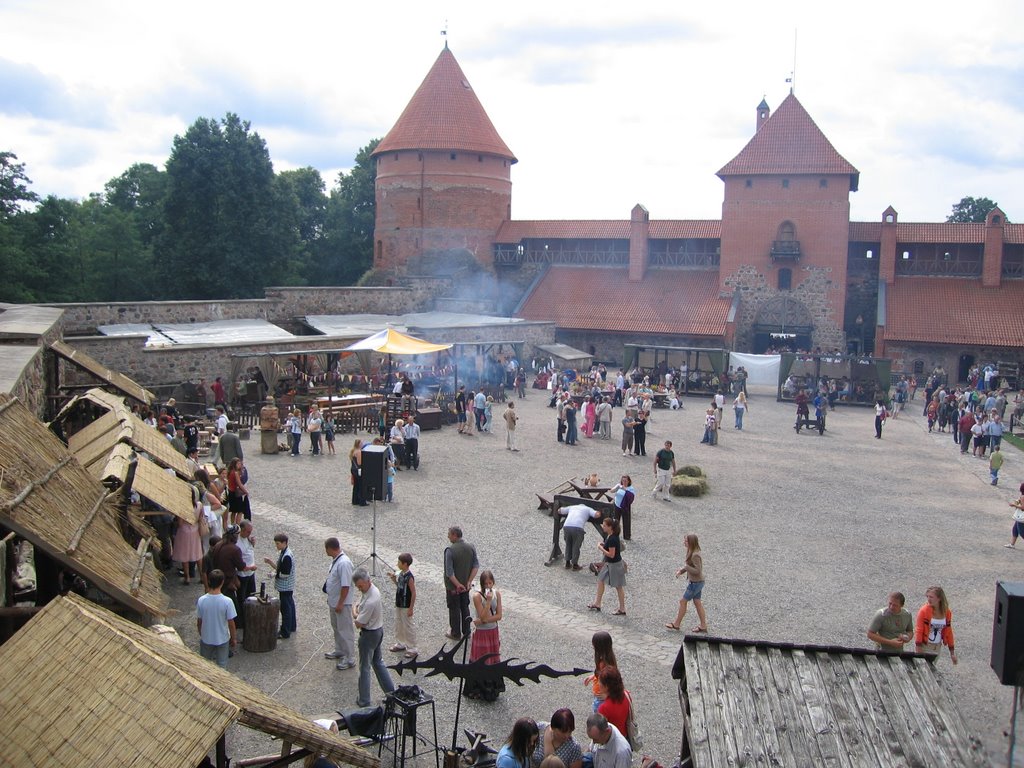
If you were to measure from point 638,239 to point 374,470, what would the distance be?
2780 cm

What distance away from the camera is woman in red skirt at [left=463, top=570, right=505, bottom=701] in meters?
7.77

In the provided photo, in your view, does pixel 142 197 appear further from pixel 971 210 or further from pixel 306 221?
pixel 971 210

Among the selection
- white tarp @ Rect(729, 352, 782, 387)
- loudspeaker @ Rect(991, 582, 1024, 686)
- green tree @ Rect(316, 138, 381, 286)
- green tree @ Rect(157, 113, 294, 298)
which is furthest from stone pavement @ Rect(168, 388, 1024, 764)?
green tree @ Rect(316, 138, 381, 286)

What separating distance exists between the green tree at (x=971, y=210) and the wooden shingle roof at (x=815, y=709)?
6003cm

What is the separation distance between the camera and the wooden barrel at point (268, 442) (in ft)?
58.0

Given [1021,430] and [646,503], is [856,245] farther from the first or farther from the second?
[646,503]

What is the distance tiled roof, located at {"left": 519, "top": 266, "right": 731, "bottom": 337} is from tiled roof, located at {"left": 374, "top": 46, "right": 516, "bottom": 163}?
21.3 ft

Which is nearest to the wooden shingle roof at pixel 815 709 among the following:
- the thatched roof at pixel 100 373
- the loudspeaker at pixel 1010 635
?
the loudspeaker at pixel 1010 635

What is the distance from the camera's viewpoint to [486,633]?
800cm

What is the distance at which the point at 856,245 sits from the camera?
3609cm

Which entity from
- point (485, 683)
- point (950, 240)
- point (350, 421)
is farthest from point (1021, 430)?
point (485, 683)

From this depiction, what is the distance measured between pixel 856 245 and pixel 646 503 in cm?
2480

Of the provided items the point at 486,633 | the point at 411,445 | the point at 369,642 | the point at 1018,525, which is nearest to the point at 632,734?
the point at 486,633

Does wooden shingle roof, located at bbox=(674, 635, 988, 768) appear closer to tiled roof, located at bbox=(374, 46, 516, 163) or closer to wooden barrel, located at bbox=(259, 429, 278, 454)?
wooden barrel, located at bbox=(259, 429, 278, 454)
